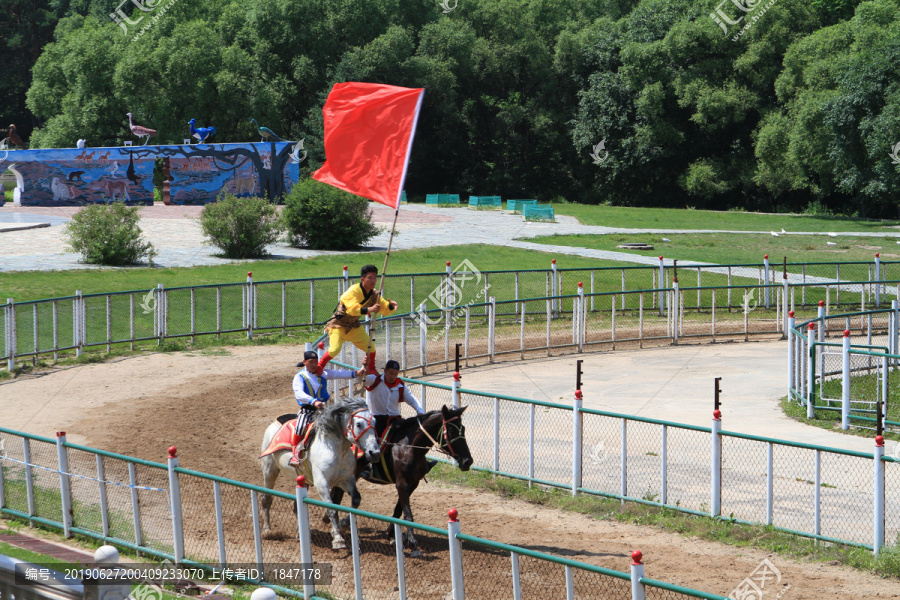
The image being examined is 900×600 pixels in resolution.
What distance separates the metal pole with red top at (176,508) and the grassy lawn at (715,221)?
48.2 metres

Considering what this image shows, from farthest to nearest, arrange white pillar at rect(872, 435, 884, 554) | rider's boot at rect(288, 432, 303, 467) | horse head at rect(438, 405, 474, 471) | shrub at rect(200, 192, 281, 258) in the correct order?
→ shrub at rect(200, 192, 281, 258) → rider's boot at rect(288, 432, 303, 467) → horse head at rect(438, 405, 474, 471) → white pillar at rect(872, 435, 884, 554)

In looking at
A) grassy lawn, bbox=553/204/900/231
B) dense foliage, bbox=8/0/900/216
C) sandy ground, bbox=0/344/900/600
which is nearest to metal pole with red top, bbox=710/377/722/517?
sandy ground, bbox=0/344/900/600

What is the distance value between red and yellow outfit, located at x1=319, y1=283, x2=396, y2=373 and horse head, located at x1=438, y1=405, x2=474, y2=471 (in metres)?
2.97

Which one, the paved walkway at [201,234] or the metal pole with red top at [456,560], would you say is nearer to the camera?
the metal pole with red top at [456,560]

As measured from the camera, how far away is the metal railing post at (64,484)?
11.0 meters

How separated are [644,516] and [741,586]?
256 cm

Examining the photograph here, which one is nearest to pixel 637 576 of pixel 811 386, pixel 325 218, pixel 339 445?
pixel 339 445

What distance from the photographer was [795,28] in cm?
6706

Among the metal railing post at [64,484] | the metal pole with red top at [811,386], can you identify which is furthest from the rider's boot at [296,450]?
the metal pole with red top at [811,386]

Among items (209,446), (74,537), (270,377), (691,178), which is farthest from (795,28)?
(74,537)

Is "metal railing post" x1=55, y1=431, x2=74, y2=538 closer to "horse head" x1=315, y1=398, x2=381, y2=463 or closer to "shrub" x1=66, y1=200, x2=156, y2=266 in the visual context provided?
"horse head" x1=315, y1=398, x2=381, y2=463

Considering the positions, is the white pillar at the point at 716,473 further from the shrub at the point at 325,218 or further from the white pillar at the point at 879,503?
the shrub at the point at 325,218

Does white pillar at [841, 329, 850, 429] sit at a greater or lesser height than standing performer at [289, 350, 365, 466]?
lesser

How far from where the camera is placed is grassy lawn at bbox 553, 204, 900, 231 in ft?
184
